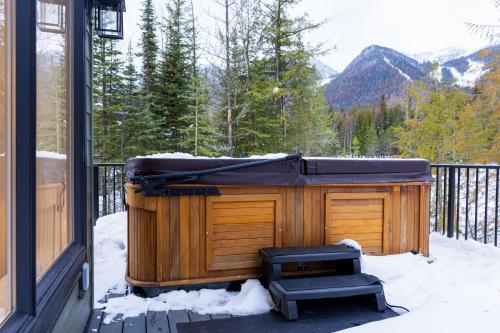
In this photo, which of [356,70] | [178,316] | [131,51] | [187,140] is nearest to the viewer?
[178,316]

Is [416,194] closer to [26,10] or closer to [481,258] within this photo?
[481,258]

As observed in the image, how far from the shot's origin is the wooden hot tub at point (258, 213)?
273 centimetres

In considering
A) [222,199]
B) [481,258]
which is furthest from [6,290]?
[481,258]

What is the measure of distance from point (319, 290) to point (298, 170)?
0.99 m

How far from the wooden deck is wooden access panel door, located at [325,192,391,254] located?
126 cm

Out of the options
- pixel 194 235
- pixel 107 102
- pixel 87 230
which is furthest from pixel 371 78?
pixel 87 230

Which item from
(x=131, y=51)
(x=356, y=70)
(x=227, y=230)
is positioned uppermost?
(x=356, y=70)

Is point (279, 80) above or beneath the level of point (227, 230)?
above

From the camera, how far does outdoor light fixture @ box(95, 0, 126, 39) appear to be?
2.67 meters

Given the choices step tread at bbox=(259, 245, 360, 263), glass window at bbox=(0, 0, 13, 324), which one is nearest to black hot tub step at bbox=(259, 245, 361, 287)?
step tread at bbox=(259, 245, 360, 263)

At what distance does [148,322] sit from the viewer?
7.68ft

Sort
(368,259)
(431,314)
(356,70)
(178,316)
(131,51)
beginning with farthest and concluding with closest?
(356,70) → (131,51) → (368,259) → (178,316) → (431,314)

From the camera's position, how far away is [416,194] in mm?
3404

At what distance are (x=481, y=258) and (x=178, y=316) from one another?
3.00m
